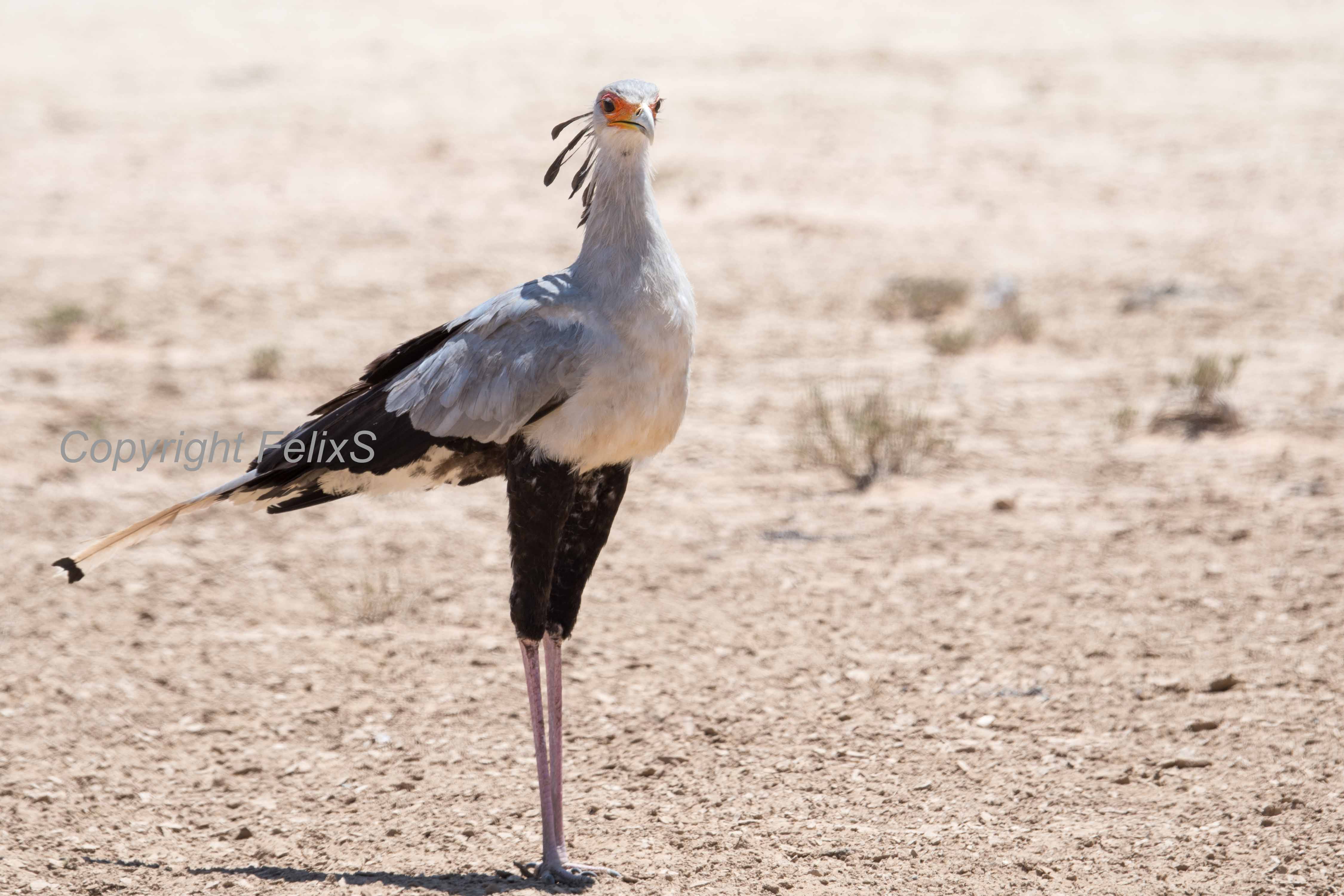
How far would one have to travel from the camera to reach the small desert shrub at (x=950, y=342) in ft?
32.0

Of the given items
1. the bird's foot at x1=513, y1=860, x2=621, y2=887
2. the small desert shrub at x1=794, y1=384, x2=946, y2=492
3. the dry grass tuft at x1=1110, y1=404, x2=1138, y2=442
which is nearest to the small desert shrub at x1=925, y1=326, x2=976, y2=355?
the small desert shrub at x1=794, y1=384, x2=946, y2=492

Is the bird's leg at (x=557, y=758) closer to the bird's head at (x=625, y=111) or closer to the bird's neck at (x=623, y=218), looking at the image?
A: the bird's neck at (x=623, y=218)

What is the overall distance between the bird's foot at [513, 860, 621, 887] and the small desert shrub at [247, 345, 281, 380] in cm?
597

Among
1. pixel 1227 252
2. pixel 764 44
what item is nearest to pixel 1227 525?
pixel 1227 252

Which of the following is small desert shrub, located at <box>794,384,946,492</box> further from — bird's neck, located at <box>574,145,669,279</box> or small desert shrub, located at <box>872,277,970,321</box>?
bird's neck, located at <box>574,145,669,279</box>

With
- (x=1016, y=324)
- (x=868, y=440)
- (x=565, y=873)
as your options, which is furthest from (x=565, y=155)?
(x=1016, y=324)

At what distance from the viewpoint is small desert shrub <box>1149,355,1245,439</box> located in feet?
26.4

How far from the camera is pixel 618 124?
3.65 m

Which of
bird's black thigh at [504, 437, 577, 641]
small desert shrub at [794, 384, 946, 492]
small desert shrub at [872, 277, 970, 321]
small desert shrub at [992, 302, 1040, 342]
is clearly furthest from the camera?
small desert shrub at [872, 277, 970, 321]

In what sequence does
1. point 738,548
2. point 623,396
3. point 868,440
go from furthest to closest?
point 868,440 → point 738,548 → point 623,396

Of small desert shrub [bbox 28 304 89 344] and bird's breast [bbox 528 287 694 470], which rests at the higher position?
small desert shrub [bbox 28 304 89 344]

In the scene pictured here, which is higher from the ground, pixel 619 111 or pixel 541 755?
pixel 619 111

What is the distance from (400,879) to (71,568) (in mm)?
1319

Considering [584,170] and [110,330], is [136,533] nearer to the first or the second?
[584,170]
